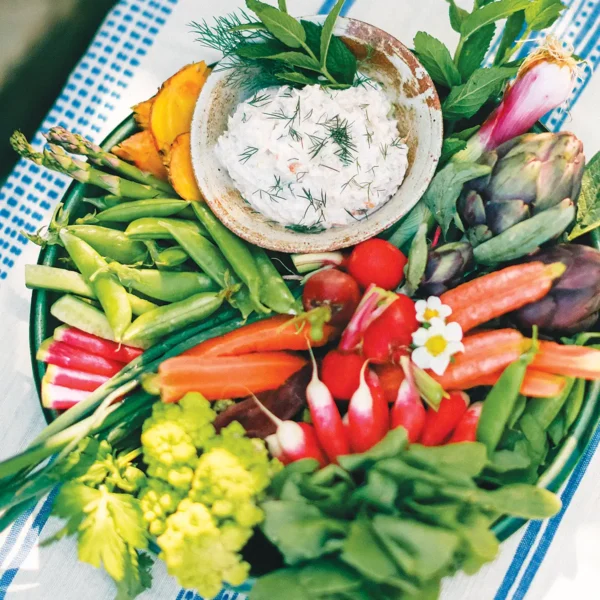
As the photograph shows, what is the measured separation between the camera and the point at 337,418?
1.39 m

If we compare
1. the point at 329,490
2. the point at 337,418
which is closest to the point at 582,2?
the point at 337,418

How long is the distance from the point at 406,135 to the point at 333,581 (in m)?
0.98

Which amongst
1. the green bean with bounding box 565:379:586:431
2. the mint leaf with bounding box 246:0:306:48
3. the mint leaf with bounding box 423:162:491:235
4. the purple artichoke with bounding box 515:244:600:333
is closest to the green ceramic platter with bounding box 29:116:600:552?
the green bean with bounding box 565:379:586:431

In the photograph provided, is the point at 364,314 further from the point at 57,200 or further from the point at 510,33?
the point at 57,200

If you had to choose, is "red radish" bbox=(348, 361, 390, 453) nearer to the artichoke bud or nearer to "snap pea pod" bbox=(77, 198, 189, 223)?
the artichoke bud

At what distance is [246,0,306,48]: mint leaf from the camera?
1.35 m

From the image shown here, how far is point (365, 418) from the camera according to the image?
1354 millimetres

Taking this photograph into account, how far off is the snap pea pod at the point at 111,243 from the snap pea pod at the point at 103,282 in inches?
0.9

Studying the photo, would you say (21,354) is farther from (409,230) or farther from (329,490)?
(409,230)

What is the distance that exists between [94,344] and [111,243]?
24cm

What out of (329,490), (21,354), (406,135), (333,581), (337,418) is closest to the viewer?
(333,581)

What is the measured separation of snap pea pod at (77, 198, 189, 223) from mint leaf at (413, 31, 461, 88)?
645 millimetres

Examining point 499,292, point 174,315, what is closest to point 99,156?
point 174,315

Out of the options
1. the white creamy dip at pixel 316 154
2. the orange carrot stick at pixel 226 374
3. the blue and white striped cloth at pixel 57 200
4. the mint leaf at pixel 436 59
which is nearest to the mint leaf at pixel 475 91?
the mint leaf at pixel 436 59
